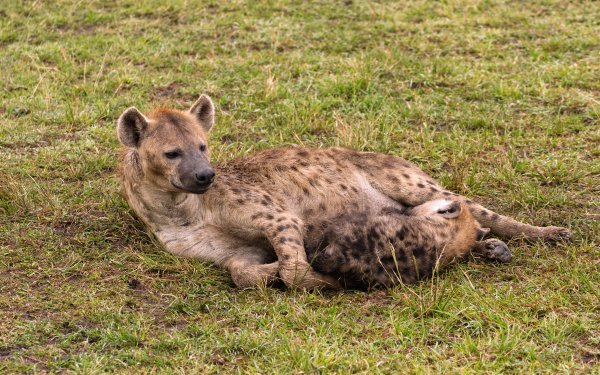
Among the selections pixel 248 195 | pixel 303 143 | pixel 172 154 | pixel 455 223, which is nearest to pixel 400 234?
pixel 455 223

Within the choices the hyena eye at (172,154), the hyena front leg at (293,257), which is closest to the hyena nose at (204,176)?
the hyena eye at (172,154)

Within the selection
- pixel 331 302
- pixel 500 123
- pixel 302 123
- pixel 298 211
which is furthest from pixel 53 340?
pixel 500 123

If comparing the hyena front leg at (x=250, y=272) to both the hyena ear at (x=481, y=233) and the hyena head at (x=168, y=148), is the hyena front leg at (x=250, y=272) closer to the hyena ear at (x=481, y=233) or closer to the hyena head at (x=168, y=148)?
A: the hyena head at (x=168, y=148)

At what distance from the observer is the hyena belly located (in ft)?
14.6

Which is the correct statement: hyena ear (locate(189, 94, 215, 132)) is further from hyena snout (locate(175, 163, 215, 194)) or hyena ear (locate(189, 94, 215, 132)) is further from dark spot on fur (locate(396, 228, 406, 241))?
dark spot on fur (locate(396, 228, 406, 241))

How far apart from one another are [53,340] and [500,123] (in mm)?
3523

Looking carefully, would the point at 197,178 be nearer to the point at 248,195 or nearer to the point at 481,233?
the point at 248,195

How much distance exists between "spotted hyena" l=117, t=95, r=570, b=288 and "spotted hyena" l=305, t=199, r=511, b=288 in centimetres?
10

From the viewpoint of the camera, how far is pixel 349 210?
5.21 m

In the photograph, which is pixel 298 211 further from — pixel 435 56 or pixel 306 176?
pixel 435 56

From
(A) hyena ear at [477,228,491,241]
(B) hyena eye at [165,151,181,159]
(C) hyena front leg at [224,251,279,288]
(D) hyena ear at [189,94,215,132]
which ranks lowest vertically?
(C) hyena front leg at [224,251,279,288]

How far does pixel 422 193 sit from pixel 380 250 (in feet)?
3.06

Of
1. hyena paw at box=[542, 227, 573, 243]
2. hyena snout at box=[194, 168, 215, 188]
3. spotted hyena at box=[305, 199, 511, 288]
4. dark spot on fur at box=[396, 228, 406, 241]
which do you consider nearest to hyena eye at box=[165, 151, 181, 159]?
hyena snout at box=[194, 168, 215, 188]

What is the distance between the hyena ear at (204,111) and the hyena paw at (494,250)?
5.08 feet
